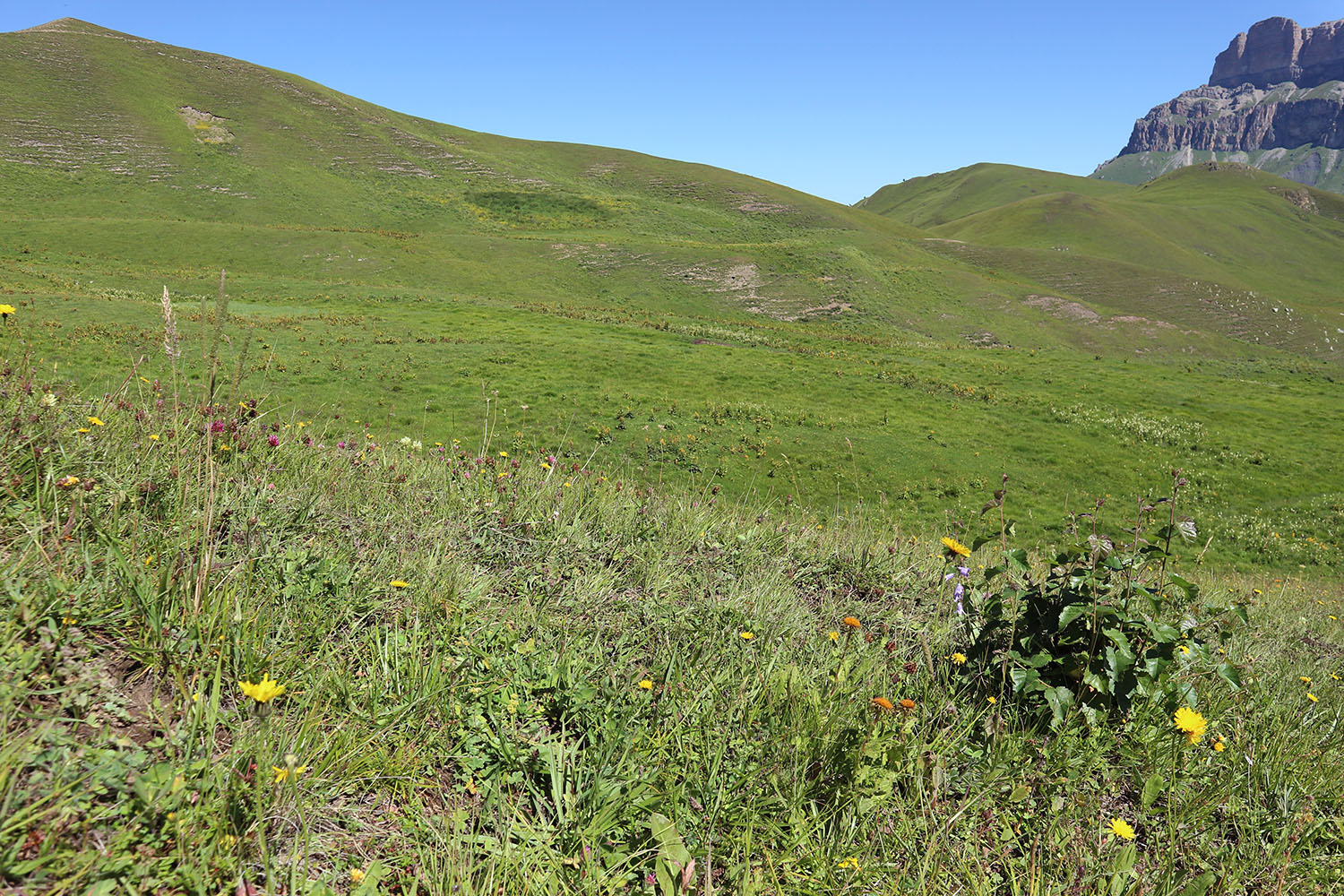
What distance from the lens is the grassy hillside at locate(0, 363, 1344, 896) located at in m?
2.18

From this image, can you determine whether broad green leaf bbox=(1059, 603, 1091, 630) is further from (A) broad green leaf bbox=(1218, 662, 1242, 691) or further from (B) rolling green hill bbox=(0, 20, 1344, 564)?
(B) rolling green hill bbox=(0, 20, 1344, 564)

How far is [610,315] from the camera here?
132 ft

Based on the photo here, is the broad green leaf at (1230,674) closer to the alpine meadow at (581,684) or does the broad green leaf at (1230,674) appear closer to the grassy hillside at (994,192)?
the alpine meadow at (581,684)

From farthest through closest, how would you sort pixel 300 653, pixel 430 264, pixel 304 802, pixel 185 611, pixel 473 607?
pixel 430 264
pixel 473 607
pixel 300 653
pixel 185 611
pixel 304 802

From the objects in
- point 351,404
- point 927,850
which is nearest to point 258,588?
point 927,850

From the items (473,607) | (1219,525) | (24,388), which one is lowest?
(1219,525)

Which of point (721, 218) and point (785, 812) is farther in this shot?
point (721, 218)

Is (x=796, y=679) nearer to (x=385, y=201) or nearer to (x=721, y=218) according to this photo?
(x=385, y=201)

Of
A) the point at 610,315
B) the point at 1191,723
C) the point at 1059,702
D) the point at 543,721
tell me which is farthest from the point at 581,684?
the point at 610,315

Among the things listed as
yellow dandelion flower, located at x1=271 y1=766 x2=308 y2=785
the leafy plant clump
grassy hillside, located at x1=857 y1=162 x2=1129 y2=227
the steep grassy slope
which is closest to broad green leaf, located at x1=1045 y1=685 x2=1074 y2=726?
the leafy plant clump

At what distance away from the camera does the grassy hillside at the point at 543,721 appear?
2.18m

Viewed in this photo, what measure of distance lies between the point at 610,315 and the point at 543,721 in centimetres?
3849

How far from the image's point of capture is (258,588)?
3.20 meters

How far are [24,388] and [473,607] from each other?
337 cm
